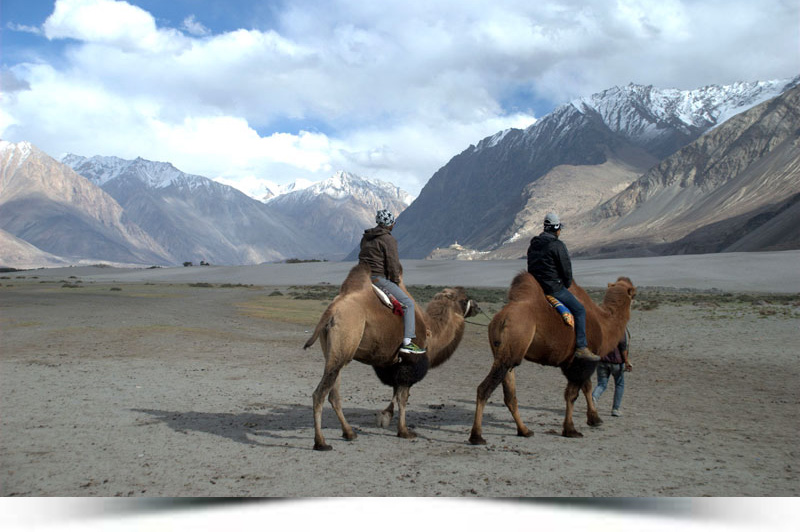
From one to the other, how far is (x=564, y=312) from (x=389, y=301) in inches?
84.7

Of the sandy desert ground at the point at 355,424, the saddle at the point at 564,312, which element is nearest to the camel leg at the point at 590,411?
the sandy desert ground at the point at 355,424

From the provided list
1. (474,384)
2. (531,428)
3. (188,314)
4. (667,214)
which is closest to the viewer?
(531,428)

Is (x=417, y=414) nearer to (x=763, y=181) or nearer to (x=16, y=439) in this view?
(x=16, y=439)

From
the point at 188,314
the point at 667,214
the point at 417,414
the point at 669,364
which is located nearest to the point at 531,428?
the point at 417,414

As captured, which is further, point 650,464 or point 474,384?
point 474,384

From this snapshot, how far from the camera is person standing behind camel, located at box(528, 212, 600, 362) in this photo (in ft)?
28.8

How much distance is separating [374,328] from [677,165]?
171m

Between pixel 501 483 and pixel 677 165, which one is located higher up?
pixel 677 165

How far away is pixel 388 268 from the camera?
8.84 m

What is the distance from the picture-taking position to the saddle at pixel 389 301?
870cm

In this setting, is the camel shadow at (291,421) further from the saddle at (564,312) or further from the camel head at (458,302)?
the saddle at (564,312)

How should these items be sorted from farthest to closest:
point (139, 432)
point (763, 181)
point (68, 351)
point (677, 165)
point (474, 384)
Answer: point (677, 165) → point (763, 181) → point (68, 351) → point (474, 384) → point (139, 432)

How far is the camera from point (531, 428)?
31.3 ft

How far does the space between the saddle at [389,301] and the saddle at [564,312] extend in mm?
1872
